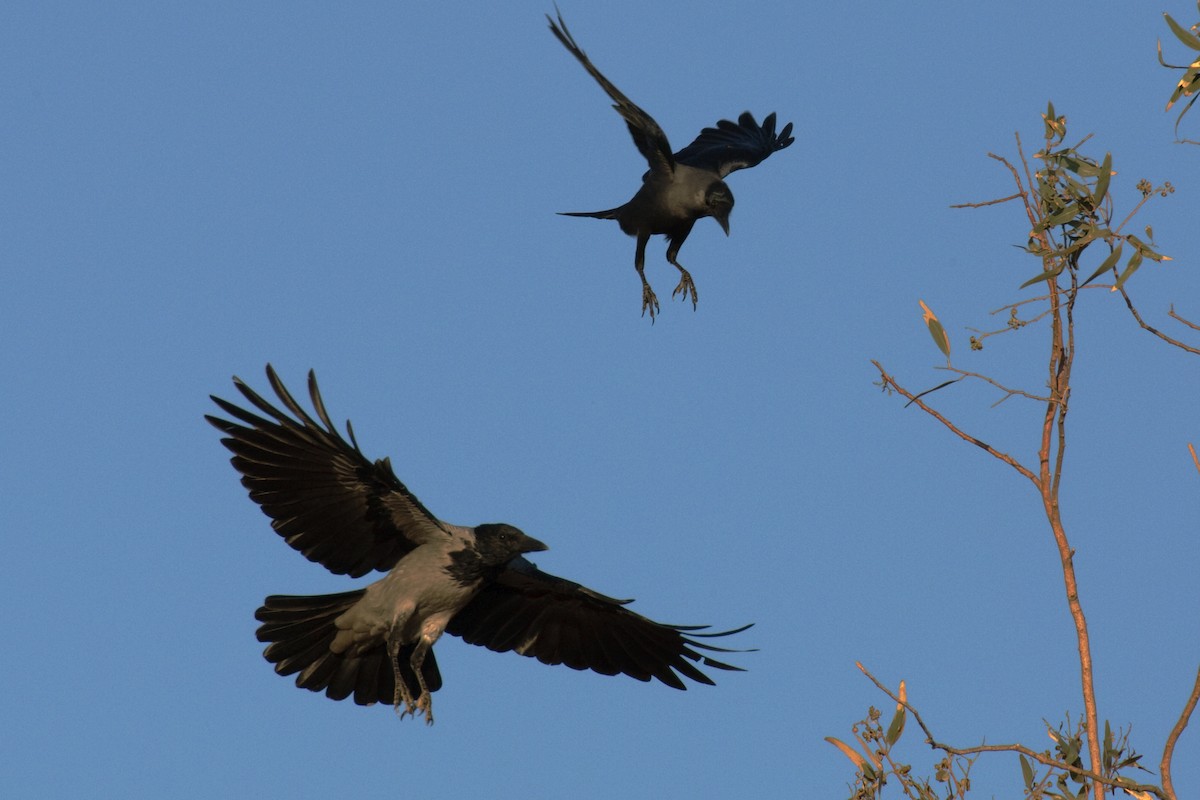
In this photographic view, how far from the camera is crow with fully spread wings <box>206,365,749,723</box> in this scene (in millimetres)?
8391

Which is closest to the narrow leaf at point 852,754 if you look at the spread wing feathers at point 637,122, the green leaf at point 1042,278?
the green leaf at point 1042,278

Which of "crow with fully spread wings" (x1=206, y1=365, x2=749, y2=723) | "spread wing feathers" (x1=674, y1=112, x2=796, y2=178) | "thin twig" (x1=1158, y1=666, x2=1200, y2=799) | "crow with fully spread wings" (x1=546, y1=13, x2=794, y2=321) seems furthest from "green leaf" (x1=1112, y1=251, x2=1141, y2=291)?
"spread wing feathers" (x1=674, y1=112, x2=796, y2=178)

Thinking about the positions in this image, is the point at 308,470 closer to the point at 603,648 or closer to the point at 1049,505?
the point at 603,648

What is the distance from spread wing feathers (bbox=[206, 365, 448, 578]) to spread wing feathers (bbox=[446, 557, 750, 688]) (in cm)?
82

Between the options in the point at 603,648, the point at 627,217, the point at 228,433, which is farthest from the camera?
the point at 627,217

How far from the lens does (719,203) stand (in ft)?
35.6

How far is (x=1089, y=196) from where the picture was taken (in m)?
5.89

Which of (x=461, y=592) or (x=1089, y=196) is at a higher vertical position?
(x=1089, y=196)

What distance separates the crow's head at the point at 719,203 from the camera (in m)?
10.8

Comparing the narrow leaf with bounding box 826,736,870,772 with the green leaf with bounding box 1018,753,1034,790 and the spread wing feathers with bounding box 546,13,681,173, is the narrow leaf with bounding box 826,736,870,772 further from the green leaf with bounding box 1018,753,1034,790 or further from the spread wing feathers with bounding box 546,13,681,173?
the spread wing feathers with bounding box 546,13,681,173

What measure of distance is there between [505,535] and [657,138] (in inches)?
127

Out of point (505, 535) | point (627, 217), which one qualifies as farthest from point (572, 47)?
point (505, 535)

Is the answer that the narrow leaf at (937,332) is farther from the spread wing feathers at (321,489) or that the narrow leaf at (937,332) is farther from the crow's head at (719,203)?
the crow's head at (719,203)

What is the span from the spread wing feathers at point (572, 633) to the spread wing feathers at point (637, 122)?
3.13 metres
